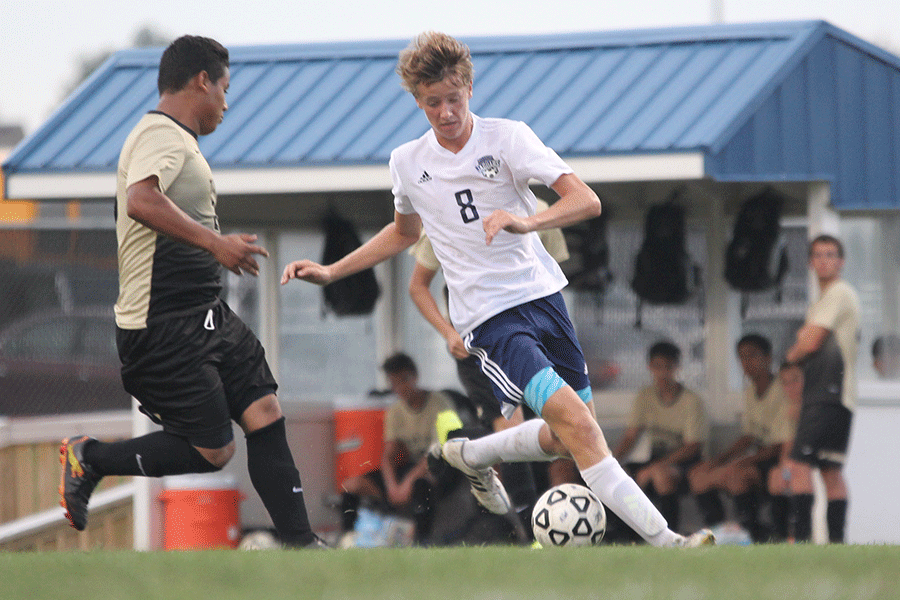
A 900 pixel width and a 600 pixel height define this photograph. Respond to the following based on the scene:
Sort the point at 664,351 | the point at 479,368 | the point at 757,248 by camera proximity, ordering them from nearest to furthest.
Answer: the point at 479,368
the point at 664,351
the point at 757,248

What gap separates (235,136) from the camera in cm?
947

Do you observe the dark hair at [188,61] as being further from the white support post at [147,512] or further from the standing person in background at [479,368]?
the white support post at [147,512]

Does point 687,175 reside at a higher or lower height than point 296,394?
higher

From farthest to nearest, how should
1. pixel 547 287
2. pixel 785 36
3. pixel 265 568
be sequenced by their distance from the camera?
pixel 785 36
pixel 547 287
pixel 265 568

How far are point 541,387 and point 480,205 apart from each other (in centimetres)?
81

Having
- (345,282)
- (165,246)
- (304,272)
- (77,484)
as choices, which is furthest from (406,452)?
(165,246)

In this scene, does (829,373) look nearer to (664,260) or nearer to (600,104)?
(664,260)

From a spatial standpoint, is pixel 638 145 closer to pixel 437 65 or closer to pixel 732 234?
pixel 732 234

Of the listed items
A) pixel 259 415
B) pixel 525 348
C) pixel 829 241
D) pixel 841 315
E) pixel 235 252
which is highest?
pixel 829 241

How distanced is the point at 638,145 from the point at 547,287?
321 cm

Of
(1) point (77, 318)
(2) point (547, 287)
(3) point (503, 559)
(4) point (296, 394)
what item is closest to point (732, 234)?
(4) point (296, 394)

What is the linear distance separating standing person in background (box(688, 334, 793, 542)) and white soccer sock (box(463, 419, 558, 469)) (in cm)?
394

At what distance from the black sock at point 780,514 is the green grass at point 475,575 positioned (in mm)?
4489

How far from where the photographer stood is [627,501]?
16.1 feet
